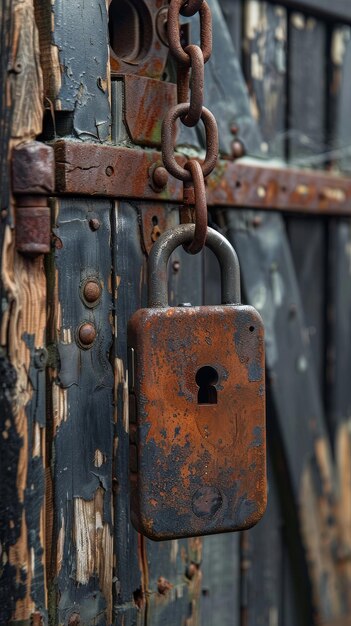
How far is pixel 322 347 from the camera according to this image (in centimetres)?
183

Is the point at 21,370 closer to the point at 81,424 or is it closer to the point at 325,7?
the point at 81,424

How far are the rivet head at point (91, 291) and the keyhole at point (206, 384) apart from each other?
0.19 metres

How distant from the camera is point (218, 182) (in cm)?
134

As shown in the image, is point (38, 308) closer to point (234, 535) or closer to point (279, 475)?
point (234, 535)

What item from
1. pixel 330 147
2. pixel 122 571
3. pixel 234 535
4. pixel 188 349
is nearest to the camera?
pixel 188 349

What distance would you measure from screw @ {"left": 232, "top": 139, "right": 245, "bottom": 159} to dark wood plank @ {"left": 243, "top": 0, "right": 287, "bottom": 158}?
10 centimetres

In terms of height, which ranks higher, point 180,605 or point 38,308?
point 38,308

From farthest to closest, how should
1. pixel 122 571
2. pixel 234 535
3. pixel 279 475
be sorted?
pixel 279 475
pixel 234 535
pixel 122 571

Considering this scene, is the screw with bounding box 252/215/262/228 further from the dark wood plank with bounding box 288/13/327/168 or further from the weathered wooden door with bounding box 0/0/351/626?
the dark wood plank with bounding box 288/13/327/168

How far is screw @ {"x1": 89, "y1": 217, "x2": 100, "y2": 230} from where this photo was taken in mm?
1082

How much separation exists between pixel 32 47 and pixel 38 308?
343 millimetres

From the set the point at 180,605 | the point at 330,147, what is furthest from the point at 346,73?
the point at 180,605

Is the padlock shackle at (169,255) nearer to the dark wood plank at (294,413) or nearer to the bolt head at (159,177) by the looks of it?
the bolt head at (159,177)

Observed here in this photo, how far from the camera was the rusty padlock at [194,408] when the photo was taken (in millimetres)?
956
